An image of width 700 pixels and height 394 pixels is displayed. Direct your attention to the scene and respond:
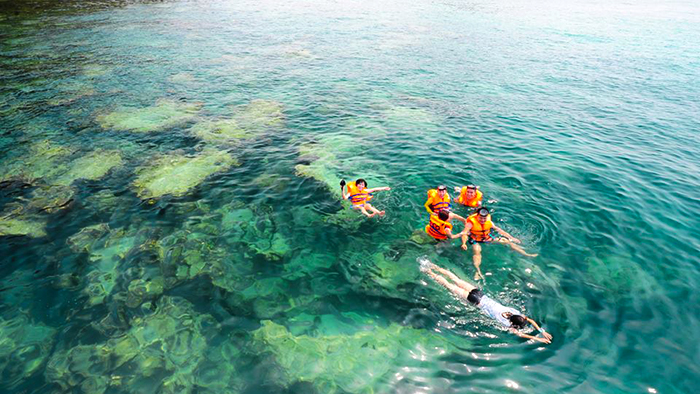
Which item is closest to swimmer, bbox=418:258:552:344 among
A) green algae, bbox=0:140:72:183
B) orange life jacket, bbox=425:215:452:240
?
orange life jacket, bbox=425:215:452:240

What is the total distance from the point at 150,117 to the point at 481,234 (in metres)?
24.1

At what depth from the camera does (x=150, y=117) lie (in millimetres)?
24375

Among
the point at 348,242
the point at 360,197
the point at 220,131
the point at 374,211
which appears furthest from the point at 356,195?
the point at 220,131

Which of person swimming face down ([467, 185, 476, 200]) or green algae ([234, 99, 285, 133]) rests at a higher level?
person swimming face down ([467, 185, 476, 200])

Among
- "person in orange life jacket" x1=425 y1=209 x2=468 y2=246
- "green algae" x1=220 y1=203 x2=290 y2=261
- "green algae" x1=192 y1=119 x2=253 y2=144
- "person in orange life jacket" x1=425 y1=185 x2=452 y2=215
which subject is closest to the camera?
"person in orange life jacket" x1=425 y1=209 x2=468 y2=246

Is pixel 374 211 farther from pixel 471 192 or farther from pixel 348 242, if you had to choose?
pixel 471 192

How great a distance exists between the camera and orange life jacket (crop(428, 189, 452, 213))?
13533mm

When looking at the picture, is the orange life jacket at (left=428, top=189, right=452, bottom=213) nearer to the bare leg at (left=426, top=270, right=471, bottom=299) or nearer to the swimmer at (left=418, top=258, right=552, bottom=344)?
the swimmer at (left=418, top=258, right=552, bottom=344)

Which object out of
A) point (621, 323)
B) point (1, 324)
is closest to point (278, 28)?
point (1, 324)

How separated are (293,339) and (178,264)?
5492mm

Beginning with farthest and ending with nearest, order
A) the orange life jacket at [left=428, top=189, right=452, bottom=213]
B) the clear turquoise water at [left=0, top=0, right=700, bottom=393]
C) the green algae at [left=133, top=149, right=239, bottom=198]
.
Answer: the green algae at [left=133, top=149, right=239, bottom=198]
the orange life jacket at [left=428, top=189, right=452, bottom=213]
the clear turquoise water at [left=0, top=0, right=700, bottom=393]

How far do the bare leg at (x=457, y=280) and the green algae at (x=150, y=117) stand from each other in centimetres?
2097

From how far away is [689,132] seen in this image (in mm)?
22562

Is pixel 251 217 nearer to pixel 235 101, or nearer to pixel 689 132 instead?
pixel 235 101
